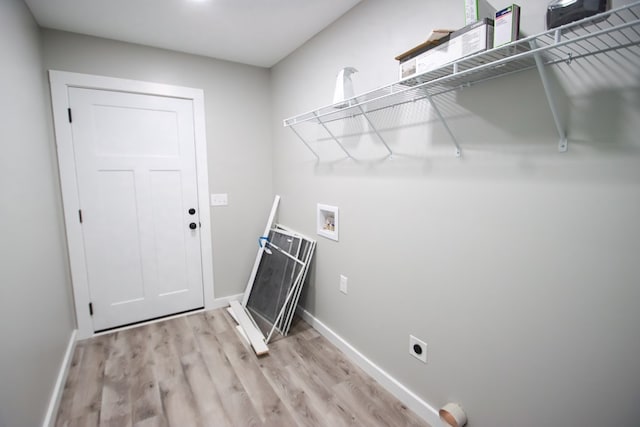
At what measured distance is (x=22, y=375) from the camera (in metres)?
1.31

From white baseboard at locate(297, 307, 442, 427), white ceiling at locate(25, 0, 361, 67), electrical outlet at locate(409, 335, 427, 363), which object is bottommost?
white baseboard at locate(297, 307, 442, 427)

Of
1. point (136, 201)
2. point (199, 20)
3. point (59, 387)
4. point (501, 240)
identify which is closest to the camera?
point (501, 240)

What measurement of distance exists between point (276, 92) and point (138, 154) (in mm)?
1369

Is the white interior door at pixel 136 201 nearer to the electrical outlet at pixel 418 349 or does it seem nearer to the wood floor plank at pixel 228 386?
the wood floor plank at pixel 228 386

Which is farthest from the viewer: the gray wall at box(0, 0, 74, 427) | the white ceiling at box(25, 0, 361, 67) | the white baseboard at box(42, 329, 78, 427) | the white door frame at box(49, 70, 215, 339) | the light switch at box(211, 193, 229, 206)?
the light switch at box(211, 193, 229, 206)

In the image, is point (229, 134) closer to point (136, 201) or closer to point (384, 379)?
point (136, 201)

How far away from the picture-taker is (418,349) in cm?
167

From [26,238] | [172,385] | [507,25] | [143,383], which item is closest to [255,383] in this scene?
[172,385]

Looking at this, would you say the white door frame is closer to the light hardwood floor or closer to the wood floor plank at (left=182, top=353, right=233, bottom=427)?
the light hardwood floor

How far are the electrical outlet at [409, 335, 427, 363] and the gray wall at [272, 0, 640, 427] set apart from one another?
4 centimetres

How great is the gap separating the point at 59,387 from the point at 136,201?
138 centimetres

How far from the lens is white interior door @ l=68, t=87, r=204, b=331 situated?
237 centimetres

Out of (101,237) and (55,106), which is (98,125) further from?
(101,237)

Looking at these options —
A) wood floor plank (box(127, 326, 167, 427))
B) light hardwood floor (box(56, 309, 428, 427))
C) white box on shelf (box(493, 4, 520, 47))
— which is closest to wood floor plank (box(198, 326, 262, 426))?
light hardwood floor (box(56, 309, 428, 427))
